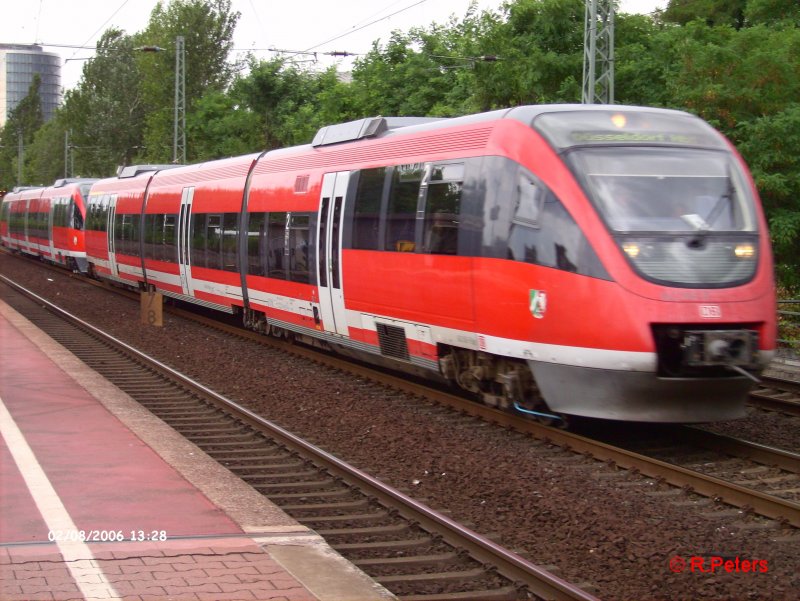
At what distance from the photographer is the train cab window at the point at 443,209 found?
34.9 ft

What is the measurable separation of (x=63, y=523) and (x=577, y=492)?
3517 mm

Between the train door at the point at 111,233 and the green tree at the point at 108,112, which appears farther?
the green tree at the point at 108,112

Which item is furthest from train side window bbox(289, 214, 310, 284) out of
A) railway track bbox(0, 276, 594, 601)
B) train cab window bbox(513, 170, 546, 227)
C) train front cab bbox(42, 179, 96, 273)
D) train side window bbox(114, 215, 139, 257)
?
train front cab bbox(42, 179, 96, 273)

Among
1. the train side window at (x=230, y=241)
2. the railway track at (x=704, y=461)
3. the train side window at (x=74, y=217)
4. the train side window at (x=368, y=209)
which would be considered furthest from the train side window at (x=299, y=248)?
the train side window at (x=74, y=217)

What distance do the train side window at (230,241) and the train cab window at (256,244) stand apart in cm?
69

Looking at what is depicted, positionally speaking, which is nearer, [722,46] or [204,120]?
[722,46]

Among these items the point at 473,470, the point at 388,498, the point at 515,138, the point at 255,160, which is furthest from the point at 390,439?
the point at 255,160

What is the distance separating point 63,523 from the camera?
258 inches

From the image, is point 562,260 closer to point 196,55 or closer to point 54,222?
point 54,222

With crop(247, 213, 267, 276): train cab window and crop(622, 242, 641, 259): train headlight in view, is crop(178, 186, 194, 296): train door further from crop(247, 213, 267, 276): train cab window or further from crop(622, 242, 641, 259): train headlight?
crop(622, 242, 641, 259): train headlight

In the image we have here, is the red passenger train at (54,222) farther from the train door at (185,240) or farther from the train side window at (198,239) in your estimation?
the train side window at (198,239)

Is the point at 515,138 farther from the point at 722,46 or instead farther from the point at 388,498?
the point at 722,46

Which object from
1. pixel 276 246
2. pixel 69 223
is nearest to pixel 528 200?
pixel 276 246

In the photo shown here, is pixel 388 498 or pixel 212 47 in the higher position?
pixel 212 47
